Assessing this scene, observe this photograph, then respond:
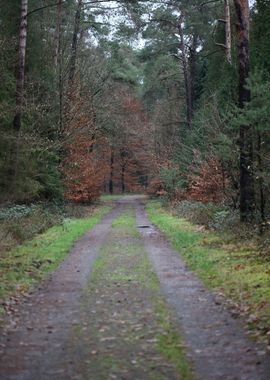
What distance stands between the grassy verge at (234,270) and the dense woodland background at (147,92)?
6.14ft

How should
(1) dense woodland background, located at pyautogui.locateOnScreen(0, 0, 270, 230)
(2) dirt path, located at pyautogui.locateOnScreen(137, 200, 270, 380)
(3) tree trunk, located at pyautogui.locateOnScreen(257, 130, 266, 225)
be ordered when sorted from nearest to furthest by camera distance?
1. (2) dirt path, located at pyautogui.locateOnScreen(137, 200, 270, 380)
2. (3) tree trunk, located at pyautogui.locateOnScreen(257, 130, 266, 225)
3. (1) dense woodland background, located at pyautogui.locateOnScreen(0, 0, 270, 230)

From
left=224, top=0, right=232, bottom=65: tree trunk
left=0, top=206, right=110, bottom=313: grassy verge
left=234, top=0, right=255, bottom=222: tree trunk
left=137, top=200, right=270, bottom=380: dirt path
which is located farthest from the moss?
left=224, top=0, right=232, bottom=65: tree trunk

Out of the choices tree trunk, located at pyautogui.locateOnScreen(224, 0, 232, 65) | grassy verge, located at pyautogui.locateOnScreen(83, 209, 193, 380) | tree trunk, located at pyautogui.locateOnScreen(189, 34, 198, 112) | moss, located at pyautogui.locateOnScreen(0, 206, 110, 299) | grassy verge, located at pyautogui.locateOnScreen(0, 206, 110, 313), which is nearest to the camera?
grassy verge, located at pyautogui.locateOnScreen(83, 209, 193, 380)

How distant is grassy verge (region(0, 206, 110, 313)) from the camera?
33.1 feet

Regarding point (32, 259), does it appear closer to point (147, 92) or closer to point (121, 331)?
point (121, 331)

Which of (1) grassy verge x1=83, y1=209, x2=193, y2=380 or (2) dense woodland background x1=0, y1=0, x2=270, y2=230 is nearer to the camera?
(1) grassy verge x1=83, y1=209, x2=193, y2=380

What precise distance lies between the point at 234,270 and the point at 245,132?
5994 millimetres

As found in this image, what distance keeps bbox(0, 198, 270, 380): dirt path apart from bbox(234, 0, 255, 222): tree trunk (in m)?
5.40

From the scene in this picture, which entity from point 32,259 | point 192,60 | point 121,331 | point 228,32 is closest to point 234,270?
point 121,331

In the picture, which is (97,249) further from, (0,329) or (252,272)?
(0,329)

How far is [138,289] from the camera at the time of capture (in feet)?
31.5

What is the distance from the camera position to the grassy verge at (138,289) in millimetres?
6176

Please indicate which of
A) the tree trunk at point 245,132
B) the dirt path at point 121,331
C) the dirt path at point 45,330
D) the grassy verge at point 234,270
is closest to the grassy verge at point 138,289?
the dirt path at point 121,331

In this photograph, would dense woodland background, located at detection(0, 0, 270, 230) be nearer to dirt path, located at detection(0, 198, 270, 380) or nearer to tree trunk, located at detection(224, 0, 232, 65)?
tree trunk, located at detection(224, 0, 232, 65)
